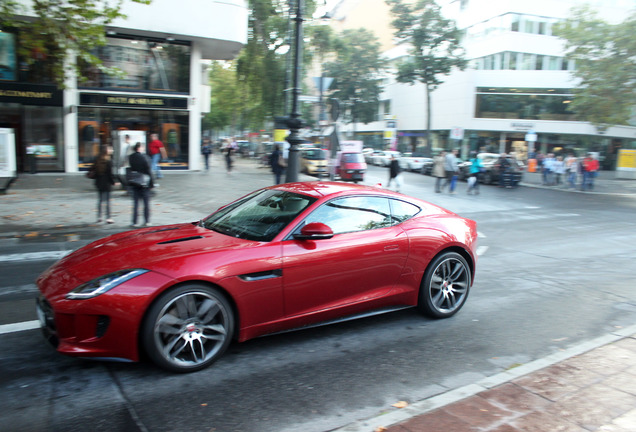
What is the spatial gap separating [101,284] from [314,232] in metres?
1.68

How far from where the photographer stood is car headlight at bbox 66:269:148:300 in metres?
3.42

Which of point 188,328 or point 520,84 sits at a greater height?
point 520,84

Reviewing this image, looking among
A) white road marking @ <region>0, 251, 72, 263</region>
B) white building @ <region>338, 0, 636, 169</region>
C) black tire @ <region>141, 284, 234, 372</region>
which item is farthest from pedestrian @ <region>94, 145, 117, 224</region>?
white building @ <region>338, 0, 636, 169</region>

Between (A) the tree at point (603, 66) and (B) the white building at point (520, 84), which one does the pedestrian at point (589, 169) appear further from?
(B) the white building at point (520, 84)

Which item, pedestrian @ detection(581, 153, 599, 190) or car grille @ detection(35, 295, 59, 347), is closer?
car grille @ detection(35, 295, 59, 347)

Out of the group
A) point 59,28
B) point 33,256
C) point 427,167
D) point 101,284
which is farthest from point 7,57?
point 427,167

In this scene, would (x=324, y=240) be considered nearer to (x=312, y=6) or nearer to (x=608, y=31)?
(x=608, y=31)

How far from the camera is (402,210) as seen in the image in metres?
5.05

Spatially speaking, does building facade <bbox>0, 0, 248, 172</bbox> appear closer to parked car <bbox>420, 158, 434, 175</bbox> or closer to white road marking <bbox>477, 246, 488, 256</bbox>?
white road marking <bbox>477, 246, 488, 256</bbox>

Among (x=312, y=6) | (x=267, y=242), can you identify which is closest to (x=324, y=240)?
(x=267, y=242)

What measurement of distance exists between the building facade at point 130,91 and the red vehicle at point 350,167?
738 cm

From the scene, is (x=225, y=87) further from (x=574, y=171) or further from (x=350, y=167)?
(x=574, y=171)

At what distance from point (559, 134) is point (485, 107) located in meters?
7.26

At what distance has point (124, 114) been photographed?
73.7ft
